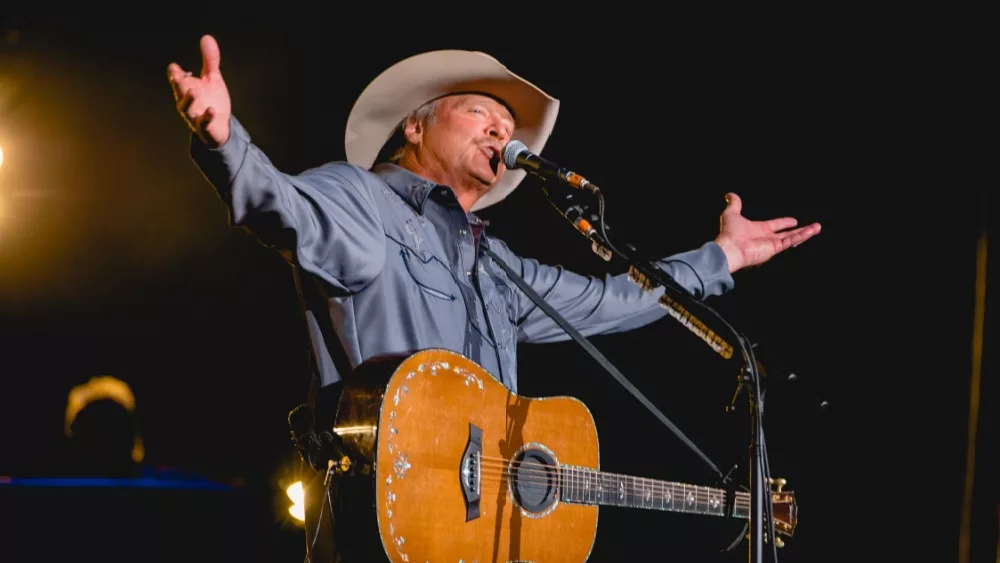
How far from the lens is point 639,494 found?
2797 millimetres

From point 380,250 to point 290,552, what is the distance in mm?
2692

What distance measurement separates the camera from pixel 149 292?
181 inches

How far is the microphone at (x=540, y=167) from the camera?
2.44m

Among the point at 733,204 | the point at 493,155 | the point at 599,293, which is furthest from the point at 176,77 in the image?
the point at 733,204

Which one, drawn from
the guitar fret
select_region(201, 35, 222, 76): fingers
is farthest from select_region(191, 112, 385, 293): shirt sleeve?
the guitar fret

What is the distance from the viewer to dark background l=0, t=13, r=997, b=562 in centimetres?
381

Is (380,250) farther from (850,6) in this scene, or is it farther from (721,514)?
(850,6)

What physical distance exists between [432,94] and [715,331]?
1.65 m

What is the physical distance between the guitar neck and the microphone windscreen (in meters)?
1.00

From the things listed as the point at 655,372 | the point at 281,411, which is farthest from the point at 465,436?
the point at 281,411

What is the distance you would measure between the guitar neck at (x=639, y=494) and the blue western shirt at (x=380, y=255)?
1.42ft

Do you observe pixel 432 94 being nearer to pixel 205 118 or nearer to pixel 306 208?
pixel 306 208

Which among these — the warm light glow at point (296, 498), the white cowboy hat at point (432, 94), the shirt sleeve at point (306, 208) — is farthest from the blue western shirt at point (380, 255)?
the warm light glow at point (296, 498)

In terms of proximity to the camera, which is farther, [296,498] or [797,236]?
[296,498]
